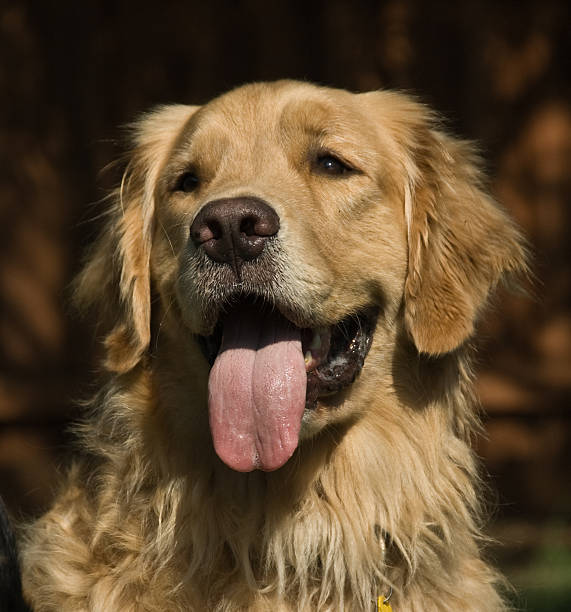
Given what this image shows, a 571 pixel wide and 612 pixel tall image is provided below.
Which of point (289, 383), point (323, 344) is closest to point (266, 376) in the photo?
point (289, 383)

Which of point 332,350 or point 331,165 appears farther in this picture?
point 331,165

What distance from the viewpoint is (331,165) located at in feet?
12.8

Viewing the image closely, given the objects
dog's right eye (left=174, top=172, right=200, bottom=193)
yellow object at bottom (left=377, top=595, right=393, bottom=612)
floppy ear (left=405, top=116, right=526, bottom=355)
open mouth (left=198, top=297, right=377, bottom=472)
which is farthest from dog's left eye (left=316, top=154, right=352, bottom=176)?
yellow object at bottom (left=377, top=595, right=393, bottom=612)

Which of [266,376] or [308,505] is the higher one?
[266,376]

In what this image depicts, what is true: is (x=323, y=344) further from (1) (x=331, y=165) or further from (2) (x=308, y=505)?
(1) (x=331, y=165)

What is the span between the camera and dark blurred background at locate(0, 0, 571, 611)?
6570mm

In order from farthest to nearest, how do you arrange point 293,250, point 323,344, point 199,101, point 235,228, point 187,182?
1. point 199,101
2. point 187,182
3. point 323,344
4. point 293,250
5. point 235,228

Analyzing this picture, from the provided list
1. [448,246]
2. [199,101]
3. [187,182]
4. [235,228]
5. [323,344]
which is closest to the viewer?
[235,228]

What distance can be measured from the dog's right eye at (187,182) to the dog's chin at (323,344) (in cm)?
64

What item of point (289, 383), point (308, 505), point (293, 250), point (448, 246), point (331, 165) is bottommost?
point (308, 505)

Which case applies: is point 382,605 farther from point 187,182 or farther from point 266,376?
point 187,182

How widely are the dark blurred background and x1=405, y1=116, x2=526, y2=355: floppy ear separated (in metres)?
2.58

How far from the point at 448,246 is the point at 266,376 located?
3.10ft

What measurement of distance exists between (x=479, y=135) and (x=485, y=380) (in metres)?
1.60
